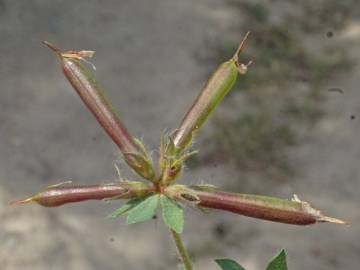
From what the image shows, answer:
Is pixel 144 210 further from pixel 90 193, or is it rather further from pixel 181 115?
pixel 181 115

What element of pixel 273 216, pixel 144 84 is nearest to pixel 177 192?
pixel 273 216

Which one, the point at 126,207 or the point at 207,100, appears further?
the point at 207,100

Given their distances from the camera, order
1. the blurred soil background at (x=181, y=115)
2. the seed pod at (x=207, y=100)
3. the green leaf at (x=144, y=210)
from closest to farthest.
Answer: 1. the green leaf at (x=144, y=210)
2. the seed pod at (x=207, y=100)
3. the blurred soil background at (x=181, y=115)

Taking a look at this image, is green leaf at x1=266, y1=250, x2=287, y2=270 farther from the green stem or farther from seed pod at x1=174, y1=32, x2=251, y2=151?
seed pod at x1=174, y1=32, x2=251, y2=151

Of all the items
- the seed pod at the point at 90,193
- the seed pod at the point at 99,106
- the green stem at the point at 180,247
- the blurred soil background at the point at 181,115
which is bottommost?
the green stem at the point at 180,247

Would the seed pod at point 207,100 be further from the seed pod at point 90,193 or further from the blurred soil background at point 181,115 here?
the blurred soil background at point 181,115

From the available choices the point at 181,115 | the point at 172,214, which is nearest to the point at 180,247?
the point at 172,214

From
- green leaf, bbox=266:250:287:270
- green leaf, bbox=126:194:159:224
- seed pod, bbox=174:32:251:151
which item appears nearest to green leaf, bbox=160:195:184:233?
green leaf, bbox=126:194:159:224

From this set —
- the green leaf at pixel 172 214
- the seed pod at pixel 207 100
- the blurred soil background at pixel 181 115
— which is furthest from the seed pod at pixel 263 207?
the blurred soil background at pixel 181 115
